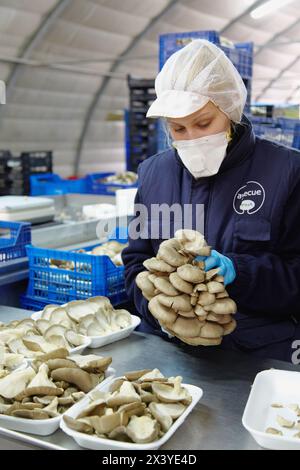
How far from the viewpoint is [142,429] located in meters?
1.13

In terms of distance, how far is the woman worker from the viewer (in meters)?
1.76

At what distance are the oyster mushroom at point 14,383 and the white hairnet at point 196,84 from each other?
886 mm

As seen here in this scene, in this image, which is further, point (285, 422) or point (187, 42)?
point (187, 42)

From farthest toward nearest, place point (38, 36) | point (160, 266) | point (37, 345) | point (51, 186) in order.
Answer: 1. point (38, 36)
2. point (51, 186)
3. point (37, 345)
4. point (160, 266)

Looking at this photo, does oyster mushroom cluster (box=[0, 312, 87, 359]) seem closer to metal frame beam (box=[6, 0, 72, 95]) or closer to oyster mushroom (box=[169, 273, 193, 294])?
oyster mushroom (box=[169, 273, 193, 294])

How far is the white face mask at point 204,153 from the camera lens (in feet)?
5.86

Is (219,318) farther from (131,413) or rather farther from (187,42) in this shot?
(187,42)

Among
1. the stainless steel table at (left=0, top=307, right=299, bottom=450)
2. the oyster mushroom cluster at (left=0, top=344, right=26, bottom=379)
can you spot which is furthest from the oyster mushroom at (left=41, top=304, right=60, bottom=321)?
the oyster mushroom cluster at (left=0, top=344, right=26, bottom=379)

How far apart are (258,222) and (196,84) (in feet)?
1.59

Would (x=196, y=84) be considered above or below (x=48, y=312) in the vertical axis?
above

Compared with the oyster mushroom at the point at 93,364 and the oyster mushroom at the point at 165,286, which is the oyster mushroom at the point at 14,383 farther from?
the oyster mushroom at the point at 165,286

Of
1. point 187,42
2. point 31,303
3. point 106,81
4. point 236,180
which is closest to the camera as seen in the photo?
point 236,180

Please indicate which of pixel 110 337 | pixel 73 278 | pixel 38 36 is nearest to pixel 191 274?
pixel 110 337

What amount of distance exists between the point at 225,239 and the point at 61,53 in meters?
7.64
